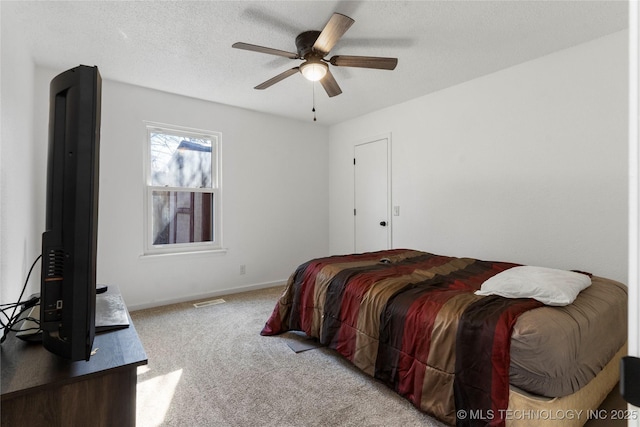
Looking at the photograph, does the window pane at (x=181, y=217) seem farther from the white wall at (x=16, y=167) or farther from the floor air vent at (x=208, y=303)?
the white wall at (x=16, y=167)

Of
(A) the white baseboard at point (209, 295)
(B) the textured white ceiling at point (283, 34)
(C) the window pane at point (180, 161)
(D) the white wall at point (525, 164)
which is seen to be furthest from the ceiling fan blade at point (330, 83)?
(A) the white baseboard at point (209, 295)

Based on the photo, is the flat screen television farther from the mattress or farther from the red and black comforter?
the mattress

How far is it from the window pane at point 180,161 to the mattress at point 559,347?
369 cm

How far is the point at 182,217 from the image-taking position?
3873 mm

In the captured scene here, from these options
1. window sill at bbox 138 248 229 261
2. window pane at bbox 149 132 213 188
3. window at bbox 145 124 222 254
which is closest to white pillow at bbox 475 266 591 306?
window sill at bbox 138 248 229 261

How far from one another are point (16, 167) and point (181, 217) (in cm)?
184

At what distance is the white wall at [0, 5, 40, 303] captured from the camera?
1.74 meters

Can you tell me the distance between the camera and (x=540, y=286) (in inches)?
65.5

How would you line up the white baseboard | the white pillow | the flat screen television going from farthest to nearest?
the white baseboard
the white pillow
the flat screen television

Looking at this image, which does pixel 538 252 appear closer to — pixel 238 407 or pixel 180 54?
pixel 238 407

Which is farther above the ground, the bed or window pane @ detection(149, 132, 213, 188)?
window pane @ detection(149, 132, 213, 188)

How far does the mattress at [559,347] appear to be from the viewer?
1.33 metres

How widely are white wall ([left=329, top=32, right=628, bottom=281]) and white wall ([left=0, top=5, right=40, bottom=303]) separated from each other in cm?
362

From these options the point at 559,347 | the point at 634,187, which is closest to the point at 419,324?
the point at 559,347
